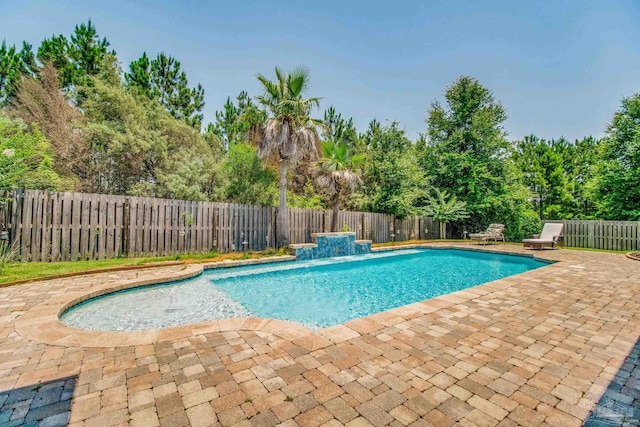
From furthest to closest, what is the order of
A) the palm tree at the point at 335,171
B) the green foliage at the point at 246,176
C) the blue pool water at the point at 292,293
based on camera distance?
the green foliage at the point at 246,176 < the palm tree at the point at 335,171 < the blue pool water at the point at 292,293

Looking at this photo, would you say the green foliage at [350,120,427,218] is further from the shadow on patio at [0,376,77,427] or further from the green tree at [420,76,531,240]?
the shadow on patio at [0,376,77,427]

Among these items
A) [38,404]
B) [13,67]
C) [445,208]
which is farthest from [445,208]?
[13,67]

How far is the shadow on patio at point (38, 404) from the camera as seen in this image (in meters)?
1.49

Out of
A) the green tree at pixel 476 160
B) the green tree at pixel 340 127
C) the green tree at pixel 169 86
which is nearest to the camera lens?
the green tree at pixel 169 86

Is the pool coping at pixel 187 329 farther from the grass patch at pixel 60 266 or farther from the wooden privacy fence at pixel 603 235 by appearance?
the wooden privacy fence at pixel 603 235

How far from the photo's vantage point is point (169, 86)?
14.7 m

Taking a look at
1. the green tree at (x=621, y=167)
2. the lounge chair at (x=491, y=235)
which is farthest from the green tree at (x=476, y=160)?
the green tree at (x=621, y=167)

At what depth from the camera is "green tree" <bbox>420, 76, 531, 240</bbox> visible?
14359 mm

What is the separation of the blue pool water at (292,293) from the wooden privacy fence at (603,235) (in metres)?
5.84

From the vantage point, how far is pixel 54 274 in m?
4.78

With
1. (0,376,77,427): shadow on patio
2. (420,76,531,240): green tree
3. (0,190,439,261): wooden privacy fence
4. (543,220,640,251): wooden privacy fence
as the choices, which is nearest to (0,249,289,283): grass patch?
(0,190,439,261): wooden privacy fence

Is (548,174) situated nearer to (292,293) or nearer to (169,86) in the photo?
(292,293)

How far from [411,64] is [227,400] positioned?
12911 millimetres

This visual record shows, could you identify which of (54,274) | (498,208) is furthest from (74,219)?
(498,208)
